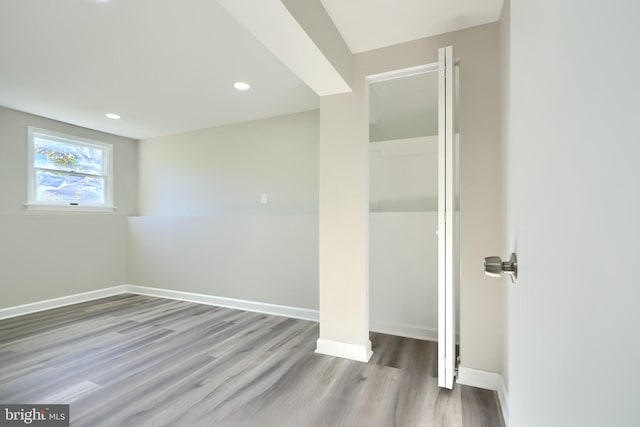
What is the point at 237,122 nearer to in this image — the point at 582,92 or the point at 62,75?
the point at 62,75

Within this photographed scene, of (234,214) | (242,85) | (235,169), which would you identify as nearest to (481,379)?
(242,85)

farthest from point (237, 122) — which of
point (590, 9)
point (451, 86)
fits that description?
point (590, 9)

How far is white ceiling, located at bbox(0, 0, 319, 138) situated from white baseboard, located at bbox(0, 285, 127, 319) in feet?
7.50

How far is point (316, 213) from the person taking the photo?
11.5 ft

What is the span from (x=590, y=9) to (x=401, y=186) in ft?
9.33

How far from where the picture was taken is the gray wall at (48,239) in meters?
3.35

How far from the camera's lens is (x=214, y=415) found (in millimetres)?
1619

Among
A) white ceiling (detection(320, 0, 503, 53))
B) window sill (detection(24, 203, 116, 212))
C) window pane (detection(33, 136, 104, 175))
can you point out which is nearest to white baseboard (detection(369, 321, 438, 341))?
white ceiling (detection(320, 0, 503, 53))

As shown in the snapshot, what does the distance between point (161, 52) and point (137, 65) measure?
36 centimetres

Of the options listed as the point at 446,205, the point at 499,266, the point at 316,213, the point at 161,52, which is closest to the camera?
the point at 499,266

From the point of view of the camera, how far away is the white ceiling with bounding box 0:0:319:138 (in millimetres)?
1834

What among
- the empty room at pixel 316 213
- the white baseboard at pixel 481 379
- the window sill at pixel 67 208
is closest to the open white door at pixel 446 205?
the empty room at pixel 316 213

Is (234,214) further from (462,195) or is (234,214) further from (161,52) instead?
(462,195)

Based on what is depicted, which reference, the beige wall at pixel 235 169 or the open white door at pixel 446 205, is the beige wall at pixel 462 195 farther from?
the beige wall at pixel 235 169
